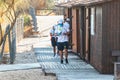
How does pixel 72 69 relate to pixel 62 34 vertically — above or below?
below

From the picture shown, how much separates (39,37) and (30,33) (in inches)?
98.6

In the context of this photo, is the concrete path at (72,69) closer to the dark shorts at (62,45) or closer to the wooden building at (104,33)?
the wooden building at (104,33)

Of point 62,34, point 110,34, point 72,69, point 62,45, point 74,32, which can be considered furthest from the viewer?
point 74,32

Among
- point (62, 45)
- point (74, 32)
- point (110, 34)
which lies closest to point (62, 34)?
point (62, 45)

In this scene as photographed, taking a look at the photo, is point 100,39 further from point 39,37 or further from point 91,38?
point 39,37

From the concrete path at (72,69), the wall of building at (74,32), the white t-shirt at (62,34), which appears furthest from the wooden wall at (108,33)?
the wall of building at (74,32)

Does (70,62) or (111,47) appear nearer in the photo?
(111,47)

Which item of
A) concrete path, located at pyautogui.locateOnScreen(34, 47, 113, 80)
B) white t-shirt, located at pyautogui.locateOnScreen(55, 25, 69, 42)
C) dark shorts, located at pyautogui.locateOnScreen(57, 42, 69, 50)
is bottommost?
concrete path, located at pyautogui.locateOnScreen(34, 47, 113, 80)

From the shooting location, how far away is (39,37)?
39594mm

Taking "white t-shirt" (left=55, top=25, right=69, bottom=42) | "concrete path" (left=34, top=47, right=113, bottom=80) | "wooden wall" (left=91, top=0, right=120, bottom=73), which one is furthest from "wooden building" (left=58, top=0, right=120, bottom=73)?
"white t-shirt" (left=55, top=25, right=69, bottom=42)

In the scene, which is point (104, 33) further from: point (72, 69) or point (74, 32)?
point (74, 32)

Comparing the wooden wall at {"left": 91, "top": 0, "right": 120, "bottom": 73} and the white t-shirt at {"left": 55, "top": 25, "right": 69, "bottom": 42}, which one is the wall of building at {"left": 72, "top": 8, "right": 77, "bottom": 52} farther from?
the wooden wall at {"left": 91, "top": 0, "right": 120, "bottom": 73}

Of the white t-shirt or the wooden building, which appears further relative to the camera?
the white t-shirt

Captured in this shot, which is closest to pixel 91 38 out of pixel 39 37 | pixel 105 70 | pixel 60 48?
pixel 60 48
